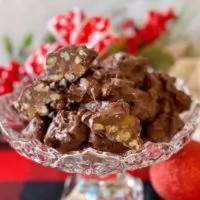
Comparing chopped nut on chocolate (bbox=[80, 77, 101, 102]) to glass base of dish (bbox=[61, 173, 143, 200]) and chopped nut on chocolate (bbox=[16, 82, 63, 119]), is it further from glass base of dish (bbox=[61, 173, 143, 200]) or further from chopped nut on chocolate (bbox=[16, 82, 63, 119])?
glass base of dish (bbox=[61, 173, 143, 200])

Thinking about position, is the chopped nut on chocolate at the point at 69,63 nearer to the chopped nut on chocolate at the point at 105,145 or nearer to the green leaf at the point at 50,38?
the chopped nut on chocolate at the point at 105,145

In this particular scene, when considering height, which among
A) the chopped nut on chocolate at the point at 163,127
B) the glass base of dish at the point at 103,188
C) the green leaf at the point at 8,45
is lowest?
the glass base of dish at the point at 103,188

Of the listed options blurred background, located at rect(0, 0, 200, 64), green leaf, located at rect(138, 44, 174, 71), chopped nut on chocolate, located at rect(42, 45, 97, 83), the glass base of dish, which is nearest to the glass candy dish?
the glass base of dish

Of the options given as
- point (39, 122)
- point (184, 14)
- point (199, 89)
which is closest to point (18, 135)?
point (39, 122)

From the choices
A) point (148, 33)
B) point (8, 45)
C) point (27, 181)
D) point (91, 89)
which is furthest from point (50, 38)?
point (91, 89)

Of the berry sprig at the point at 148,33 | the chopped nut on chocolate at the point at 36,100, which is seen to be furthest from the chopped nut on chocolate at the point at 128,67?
the berry sprig at the point at 148,33

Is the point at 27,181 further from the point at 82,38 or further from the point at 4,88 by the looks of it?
the point at 82,38

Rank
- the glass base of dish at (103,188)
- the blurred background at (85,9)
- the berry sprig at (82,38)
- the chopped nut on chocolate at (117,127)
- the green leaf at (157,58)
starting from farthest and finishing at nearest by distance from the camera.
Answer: the blurred background at (85,9) → the green leaf at (157,58) → the berry sprig at (82,38) → the glass base of dish at (103,188) → the chopped nut on chocolate at (117,127)

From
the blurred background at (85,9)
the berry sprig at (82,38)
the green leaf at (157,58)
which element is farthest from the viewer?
the blurred background at (85,9)
